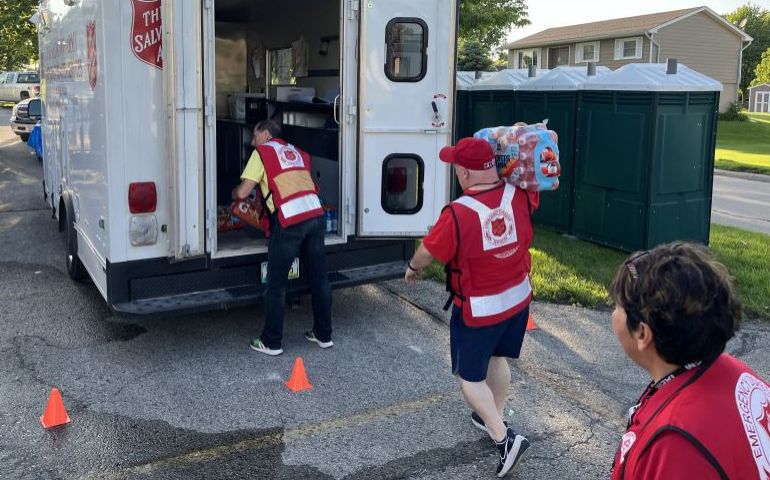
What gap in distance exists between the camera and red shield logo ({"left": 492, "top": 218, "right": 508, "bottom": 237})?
362 cm

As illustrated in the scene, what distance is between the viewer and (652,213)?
783 centimetres

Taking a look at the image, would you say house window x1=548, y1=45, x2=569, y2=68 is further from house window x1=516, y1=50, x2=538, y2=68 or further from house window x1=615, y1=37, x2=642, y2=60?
house window x1=615, y1=37, x2=642, y2=60

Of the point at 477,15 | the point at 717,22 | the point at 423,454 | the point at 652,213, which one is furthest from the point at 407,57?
the point at 717,22

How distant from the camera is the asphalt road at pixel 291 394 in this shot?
3908 millimetres

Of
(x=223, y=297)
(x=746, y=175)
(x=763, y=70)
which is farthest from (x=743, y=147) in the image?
(x=763, y=70)

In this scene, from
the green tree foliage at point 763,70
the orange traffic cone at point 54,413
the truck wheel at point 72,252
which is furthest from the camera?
the green tree foliage at point 763,70

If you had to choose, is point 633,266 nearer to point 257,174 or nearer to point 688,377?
point 688,377

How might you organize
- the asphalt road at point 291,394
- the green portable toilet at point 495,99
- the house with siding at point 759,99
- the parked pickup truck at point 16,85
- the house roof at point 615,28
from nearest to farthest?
the asphalt road at point 291,394 < the green portable toilet at point 495,99 < the parked pickup truck at point 16,85 < the house roof at point 615,28 < the house with siding at point 759,99

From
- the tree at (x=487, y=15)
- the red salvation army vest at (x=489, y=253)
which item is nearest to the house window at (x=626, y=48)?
the tree at (x=487, y=15)

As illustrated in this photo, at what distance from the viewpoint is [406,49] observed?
5668 millimetres

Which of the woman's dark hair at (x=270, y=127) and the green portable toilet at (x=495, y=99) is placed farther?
the green portable toilet at (x=495, y=99)

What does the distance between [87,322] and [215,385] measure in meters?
1.77

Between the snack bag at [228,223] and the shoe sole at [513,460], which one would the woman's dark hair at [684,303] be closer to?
the shoe sole at [513,460]

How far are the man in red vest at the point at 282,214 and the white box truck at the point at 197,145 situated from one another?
23 centimetres
